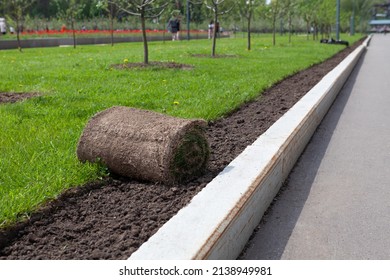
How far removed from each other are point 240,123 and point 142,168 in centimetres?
266

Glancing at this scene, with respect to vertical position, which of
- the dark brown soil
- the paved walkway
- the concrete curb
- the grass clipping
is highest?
the grass clipping

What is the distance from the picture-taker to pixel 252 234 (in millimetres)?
3506

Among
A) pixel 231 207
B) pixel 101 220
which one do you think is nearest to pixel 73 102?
pixel 101 220

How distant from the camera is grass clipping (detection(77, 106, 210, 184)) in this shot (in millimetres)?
3868

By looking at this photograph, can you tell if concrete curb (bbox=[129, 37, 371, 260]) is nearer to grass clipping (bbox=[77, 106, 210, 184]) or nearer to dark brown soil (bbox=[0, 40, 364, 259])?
dark brown soil (bbox=[0, 40, 364, 259])

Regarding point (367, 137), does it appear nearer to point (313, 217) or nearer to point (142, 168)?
point (313, 217)

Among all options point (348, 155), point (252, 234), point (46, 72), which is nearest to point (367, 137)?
point (348, 155)

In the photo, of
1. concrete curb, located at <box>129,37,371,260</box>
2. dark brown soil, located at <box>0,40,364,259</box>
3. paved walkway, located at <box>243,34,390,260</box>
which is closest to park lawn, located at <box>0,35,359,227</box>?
dark brown soil, located at <box>0,40,364,259</box>

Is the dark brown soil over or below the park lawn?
below

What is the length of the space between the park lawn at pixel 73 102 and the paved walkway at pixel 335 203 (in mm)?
1596

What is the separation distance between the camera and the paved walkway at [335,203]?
332 centimetres

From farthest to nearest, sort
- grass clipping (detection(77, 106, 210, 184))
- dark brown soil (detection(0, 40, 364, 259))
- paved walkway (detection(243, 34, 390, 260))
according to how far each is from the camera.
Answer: grass clipping (detection(77, 106, 210, 184)) → paved walkway (detection(243, 34, 390, 260)) → dark brown soil (detection(0, 40, 364, 259))

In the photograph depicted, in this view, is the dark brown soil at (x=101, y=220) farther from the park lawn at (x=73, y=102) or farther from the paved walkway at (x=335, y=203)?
the paved walkway at (x=335, y=203)

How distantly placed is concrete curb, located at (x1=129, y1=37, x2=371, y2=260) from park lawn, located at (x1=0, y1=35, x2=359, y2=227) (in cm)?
115
